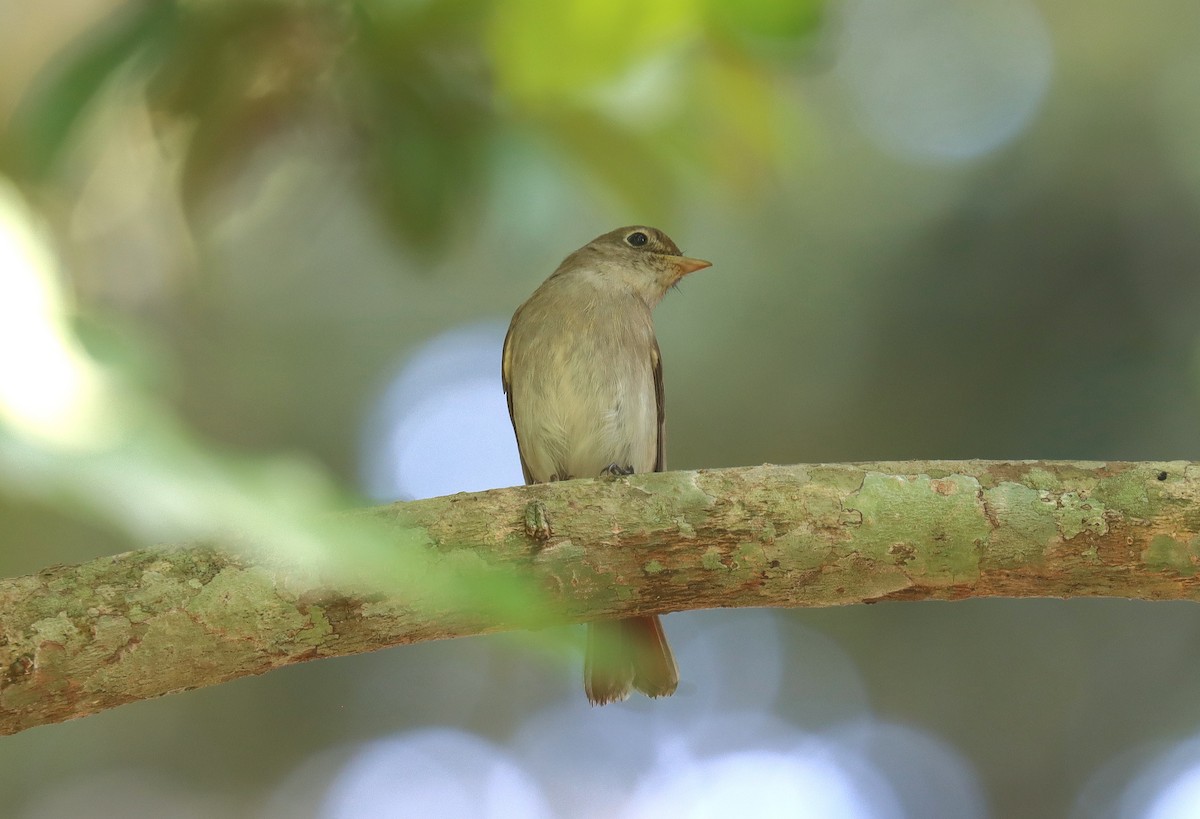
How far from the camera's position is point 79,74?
1.65m

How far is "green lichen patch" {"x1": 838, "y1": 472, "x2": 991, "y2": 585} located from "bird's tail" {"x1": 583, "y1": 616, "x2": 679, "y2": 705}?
1186 millimetres

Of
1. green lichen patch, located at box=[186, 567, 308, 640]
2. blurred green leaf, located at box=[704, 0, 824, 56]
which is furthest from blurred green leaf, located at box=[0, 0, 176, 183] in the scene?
green lichen patch, located at box=[186, 567, 308, 640]

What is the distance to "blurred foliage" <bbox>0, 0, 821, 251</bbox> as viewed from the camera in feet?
5.83

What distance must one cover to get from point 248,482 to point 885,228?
7274 mm

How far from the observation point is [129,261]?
502 centimetres

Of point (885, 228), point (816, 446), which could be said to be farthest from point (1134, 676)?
point (885, 228)

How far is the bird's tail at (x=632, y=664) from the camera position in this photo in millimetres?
3787

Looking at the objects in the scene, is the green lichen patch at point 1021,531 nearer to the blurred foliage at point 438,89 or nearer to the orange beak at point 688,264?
the blurred foliage at point 438,89

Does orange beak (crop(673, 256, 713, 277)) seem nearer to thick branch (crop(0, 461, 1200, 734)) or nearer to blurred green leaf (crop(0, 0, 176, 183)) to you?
thick branch (crop(0, 461, 1200, 734))

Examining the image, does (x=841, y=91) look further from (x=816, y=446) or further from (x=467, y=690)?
(x=467, y=690)

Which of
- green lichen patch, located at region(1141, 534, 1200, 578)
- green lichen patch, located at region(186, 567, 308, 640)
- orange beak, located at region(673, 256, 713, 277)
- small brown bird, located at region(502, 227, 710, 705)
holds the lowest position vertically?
green lichen patch, located at region(186, 567, 308, 640)

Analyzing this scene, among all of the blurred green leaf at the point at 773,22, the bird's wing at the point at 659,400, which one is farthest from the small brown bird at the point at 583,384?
the blurred green leaf at the point at 773,22

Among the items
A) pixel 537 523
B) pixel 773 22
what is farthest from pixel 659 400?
pixel 773 22

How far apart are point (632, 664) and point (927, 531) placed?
1.41 m
